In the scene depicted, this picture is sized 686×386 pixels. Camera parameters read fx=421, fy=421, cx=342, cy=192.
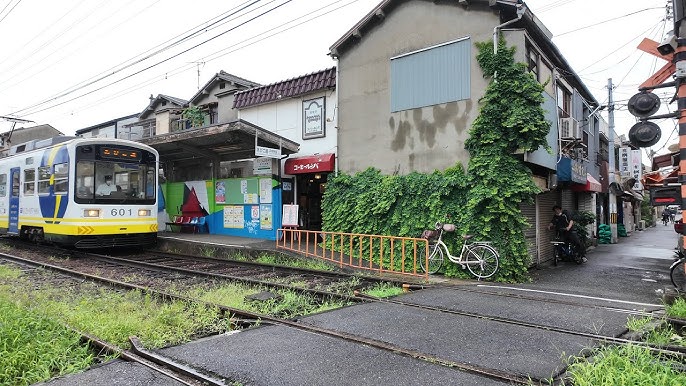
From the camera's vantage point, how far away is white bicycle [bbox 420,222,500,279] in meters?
9.61

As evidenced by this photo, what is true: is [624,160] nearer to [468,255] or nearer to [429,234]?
[468,255]

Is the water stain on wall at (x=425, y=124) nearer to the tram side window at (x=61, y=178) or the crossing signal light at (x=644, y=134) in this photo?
the crossing signal light at (x=644, y=134)

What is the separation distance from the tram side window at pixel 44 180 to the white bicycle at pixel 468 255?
10.8 meters

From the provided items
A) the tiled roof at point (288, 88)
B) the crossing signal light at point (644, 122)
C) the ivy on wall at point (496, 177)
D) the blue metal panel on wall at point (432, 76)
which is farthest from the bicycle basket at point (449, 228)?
the tiled roof at point (288, 88)

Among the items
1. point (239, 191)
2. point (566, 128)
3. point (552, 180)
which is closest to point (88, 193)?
point (239, 191)

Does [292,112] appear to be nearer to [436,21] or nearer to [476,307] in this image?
[436,21]

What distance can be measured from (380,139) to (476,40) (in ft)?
12.3

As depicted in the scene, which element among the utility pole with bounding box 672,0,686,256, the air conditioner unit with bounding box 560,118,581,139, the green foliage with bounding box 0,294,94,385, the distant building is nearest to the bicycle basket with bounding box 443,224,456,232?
the utility pole with bounding box 672,0,686,256

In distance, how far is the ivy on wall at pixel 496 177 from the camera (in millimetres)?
9656

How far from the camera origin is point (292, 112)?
606 inches

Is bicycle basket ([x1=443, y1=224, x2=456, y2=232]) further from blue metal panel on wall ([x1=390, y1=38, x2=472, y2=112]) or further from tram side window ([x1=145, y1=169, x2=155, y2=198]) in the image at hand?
tram side window ([x1=145, y1=169, x2=155, y2=198])

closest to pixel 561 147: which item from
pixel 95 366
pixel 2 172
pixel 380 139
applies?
pixel 380 139

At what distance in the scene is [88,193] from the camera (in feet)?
37.9

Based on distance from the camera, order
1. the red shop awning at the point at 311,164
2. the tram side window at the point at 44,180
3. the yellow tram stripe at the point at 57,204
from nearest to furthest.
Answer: the yellow tram stripe at the point at 57,204, the tram side window at the point at 44,180, the red shop awning at the point at 311,164
